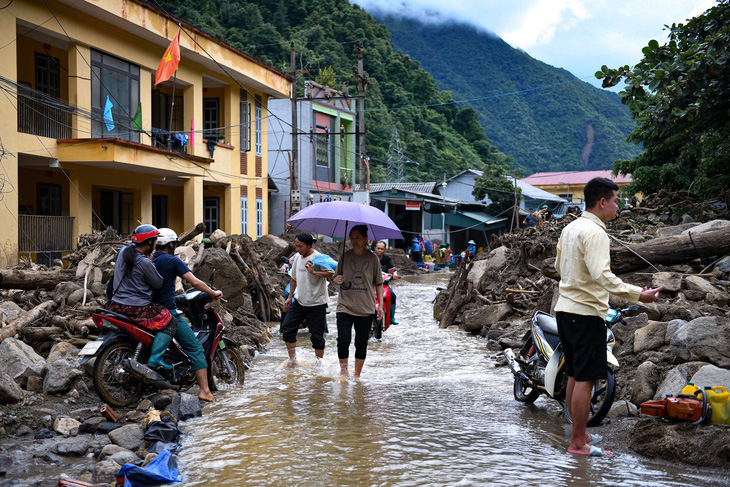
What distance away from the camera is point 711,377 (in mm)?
5941

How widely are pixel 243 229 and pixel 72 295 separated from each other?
64.0ft

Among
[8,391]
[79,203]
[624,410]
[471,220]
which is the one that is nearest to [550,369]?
[624,410]

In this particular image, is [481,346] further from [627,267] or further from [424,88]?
[424,88]

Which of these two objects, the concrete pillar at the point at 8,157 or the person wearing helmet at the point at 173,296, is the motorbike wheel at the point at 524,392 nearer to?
the person wearing helmet at the point at 173,296

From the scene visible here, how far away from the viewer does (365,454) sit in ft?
18.1

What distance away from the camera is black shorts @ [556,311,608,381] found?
16.7 ft

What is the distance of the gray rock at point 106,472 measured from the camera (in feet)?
15.5

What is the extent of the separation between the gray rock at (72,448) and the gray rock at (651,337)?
5.85m

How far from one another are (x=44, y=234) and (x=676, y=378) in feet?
52.9

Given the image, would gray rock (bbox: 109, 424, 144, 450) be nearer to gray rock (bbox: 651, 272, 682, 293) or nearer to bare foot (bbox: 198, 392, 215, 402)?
bare foot (bbox: 198, 392, 215, 402)

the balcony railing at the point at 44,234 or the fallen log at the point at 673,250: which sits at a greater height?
the balcony railing at the point at 44,234

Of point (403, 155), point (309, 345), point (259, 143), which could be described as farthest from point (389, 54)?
point (309, 345)

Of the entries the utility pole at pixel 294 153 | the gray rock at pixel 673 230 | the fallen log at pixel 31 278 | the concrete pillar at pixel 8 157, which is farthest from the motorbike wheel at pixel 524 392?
the utility pole at pixel 294 153

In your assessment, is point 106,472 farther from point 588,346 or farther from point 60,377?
point 588,346
